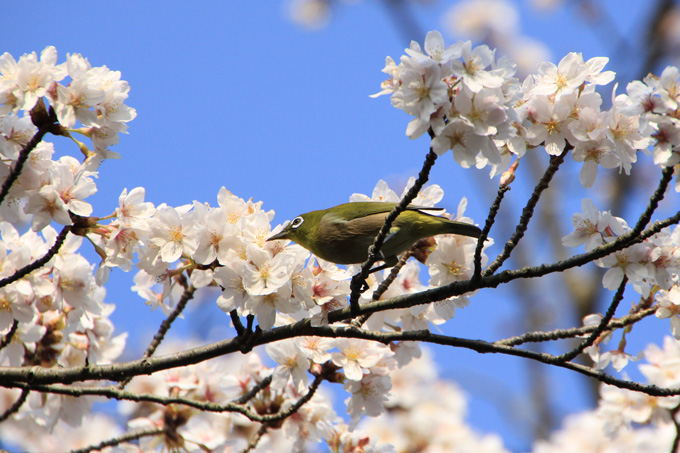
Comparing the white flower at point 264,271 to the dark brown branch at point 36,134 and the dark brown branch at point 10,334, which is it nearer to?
the dark brown branch at point 36,134

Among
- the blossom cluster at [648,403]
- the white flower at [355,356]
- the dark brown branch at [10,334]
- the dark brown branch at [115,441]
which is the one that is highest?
the blossom cluster at [648,403]

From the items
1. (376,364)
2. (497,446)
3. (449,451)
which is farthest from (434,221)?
(497,446)

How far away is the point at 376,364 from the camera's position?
12.2 feet

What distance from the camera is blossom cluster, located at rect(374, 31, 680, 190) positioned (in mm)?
2336

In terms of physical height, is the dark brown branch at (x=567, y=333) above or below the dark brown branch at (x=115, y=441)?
above

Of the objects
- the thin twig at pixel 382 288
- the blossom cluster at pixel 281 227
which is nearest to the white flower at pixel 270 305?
the blossom cluster at pixel 281 227

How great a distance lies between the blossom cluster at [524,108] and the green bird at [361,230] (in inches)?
25.1

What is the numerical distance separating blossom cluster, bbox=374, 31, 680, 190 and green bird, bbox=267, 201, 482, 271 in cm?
64

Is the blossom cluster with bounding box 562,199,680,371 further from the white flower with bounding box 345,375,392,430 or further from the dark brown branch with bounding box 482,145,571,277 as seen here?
the white flower with bounding box 345,375,392,430

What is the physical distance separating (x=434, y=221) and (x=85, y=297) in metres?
1.99

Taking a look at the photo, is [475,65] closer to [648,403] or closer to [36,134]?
[36,134]

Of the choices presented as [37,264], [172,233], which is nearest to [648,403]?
[172,233]

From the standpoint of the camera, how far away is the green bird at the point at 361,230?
3480mm

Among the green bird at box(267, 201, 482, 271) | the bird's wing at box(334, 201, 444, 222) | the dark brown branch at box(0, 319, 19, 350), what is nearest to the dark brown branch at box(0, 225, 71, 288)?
the dark brown branch at box(0, 319, 19, 350)
